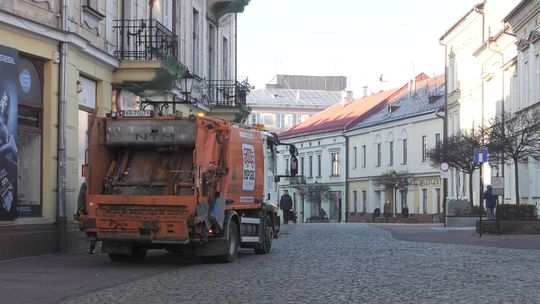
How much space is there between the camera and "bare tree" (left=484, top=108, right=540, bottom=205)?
2670 cm

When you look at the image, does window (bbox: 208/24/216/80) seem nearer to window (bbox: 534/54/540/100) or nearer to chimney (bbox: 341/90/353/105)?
→ window (bbox: 534/54/540/100)

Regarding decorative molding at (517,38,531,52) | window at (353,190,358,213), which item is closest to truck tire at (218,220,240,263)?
decorative molding at (517,38,531,52)

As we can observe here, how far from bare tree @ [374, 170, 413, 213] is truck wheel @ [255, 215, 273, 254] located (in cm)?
4174

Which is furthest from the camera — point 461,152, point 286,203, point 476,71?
point 476,71

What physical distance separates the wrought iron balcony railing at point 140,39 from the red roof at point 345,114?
4992cm

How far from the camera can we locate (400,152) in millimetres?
61875

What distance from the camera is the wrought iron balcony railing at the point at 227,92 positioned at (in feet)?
97.1

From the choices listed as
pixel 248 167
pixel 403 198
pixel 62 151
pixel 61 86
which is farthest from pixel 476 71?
pixel 62 151

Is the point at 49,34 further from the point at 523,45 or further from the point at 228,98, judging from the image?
the point at 523,45

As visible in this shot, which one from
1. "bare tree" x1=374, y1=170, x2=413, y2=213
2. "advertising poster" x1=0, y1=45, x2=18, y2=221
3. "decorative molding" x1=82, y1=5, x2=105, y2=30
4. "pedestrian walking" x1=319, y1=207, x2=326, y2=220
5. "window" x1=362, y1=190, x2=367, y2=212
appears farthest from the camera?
"window" x1=362, y1=190, x2=367, y2=212

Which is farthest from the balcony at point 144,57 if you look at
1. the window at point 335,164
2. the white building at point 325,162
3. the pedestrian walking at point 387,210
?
the window at point 335,164

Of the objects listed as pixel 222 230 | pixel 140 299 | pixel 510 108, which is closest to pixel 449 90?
pixel 510 108

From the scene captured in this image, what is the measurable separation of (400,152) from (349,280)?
50.6 metres

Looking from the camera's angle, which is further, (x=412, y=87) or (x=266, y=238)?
(x=412, y=87)
